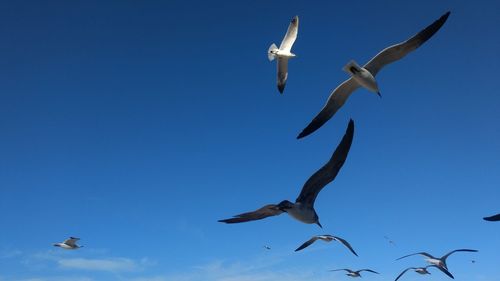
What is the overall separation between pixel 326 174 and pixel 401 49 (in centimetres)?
467

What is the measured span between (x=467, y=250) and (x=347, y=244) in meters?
11.2

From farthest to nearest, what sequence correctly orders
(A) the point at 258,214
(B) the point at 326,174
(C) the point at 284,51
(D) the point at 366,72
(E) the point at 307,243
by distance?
(C) the point at 284,51 < (E) the point at 307,243 < (D) the point at 366,72 < (B) the point at 326,174 < (A) the point at 258,214

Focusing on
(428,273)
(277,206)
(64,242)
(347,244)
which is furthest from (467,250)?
(64,242)

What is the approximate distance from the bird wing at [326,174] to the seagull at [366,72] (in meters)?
1.81

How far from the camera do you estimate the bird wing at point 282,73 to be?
27234mm

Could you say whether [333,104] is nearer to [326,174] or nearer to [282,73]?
[326,174]

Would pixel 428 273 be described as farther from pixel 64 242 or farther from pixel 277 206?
pixel 64 242

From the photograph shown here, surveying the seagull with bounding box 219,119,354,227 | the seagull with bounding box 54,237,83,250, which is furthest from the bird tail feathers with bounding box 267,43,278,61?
the seagull with bounding box 54,237,83,250

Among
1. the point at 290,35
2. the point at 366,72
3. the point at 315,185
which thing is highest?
the point at 290,35

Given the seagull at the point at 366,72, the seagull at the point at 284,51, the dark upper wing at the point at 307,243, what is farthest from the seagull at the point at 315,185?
the seagull at the point at 284,51

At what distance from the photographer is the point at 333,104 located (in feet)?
63.6

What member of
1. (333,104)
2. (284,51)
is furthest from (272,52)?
(333,104)

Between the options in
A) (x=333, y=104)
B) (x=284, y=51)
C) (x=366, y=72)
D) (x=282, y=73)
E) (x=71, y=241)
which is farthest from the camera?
(x=71, y=241)

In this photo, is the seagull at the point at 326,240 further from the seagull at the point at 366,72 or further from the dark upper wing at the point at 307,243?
the seagull at the point at 366,72
